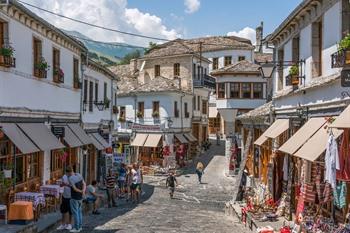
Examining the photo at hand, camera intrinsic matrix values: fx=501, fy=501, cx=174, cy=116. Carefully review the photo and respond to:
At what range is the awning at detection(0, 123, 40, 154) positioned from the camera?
14.9m

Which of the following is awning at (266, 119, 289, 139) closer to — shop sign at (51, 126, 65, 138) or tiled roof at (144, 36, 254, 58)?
shop sign at (51, 126, 65, 138)

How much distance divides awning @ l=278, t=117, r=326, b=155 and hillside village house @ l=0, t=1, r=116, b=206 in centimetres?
782

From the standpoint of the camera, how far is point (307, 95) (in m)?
15.2

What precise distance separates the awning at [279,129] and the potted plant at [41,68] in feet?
28.0

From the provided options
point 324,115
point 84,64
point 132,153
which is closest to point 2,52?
point 324,115

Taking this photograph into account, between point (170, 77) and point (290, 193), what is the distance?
32829 millimetres

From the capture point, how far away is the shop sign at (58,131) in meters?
19.8

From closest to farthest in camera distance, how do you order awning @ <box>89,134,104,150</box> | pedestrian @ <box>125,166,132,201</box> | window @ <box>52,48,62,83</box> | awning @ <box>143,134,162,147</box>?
window @ <box>52,48,62,83</box> → pedestrian @ <box>125,166,132,201</box> → awning @ <box>89,134,104,150</box> → awning @ <box>143,134,162,147</box>

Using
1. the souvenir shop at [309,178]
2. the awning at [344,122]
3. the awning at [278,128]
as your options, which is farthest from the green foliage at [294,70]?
the awning at [344,122]

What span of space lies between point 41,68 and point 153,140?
2291 centimetres

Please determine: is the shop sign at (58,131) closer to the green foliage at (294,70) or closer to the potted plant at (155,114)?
the green foliage at (294,70)

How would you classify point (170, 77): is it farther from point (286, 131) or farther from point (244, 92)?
point (286, 131)

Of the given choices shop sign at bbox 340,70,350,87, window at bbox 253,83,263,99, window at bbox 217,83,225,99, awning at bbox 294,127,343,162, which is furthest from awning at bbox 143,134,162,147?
shop sign at bbox 340,70,350,87

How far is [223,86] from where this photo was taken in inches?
1635
